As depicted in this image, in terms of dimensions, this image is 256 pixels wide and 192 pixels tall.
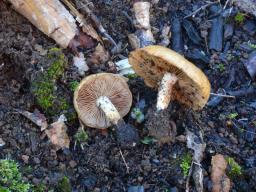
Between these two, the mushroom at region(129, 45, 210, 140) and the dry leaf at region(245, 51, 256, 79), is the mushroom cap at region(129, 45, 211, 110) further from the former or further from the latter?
the dry leaf at region(245, 51, 256, 79)

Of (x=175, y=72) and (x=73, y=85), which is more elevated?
(x=73, y=85)

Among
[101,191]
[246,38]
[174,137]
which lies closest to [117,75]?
[174,137]

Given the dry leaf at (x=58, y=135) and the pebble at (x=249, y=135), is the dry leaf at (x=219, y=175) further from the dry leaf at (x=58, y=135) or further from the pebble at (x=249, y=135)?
the dry leaf at (x=58, y=135)

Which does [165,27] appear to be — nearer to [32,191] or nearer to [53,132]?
[53,132]

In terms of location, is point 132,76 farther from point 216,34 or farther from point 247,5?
point 247,5

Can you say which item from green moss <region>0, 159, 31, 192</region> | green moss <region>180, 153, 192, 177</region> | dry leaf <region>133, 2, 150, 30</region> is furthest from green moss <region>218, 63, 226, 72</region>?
green moss <region>0, 159, 31, 192</region>

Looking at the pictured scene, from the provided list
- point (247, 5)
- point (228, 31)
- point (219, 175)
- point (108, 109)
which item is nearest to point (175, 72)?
point (108, 109)
